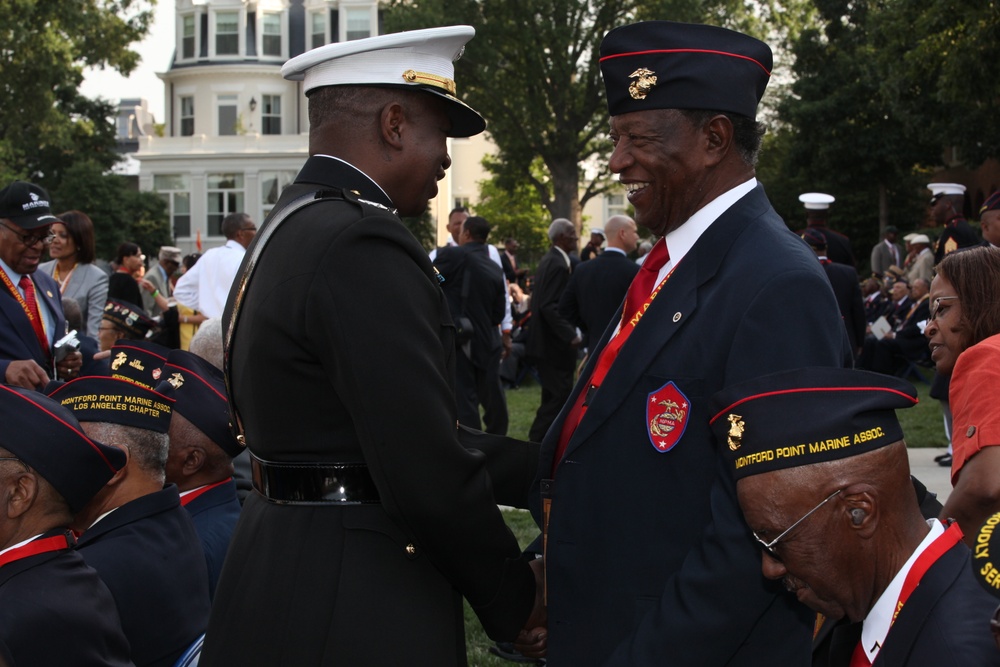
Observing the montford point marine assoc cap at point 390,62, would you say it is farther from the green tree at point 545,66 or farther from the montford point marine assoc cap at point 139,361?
the green tree at point 545,66

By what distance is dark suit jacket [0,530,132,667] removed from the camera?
2.78m

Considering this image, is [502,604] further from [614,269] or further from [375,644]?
[614,269]

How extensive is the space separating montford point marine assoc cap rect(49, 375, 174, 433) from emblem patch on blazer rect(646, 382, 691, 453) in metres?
1.92

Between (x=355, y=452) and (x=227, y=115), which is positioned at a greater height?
(x=227, y=115)

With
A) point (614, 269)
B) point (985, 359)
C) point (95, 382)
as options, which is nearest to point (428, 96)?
point (95, 382)

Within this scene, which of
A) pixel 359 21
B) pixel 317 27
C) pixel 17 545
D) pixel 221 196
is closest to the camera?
pixel 17 545

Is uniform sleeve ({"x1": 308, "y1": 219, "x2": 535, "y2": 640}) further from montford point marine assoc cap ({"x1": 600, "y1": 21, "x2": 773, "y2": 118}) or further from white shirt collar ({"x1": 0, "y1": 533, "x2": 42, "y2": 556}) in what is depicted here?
white shirt collar ({"x1": 0, "y1": 533, "x2": 42, "y2": 556})

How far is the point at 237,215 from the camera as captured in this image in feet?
33.8

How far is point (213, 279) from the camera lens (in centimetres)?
942

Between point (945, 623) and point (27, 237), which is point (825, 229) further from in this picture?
point (945, 623)

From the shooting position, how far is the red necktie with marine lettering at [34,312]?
640cm

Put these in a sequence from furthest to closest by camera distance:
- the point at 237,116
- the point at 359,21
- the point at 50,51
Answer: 1. the point at 359,21
2. the point at 237,116
3. the point at 50,51

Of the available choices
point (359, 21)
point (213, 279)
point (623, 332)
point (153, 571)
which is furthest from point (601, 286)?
point (359, 21)

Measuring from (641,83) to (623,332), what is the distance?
617 millimetres
